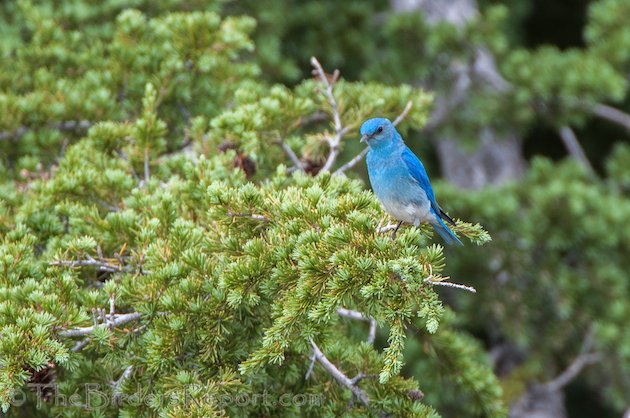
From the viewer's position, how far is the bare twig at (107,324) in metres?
2.89

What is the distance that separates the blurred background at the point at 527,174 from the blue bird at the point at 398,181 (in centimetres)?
192

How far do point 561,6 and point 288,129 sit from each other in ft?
19.8

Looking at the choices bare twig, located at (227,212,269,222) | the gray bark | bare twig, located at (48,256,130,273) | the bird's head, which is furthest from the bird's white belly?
the gray bark

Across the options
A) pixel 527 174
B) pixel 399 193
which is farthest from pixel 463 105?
pixel 399 193

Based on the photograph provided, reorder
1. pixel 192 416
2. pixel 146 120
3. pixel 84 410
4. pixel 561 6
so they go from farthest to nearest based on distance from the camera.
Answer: pixel 561 6
pixel 146 120
pixel 84 410
pixel 192 416

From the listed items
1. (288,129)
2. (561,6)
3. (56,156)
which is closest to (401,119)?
(288,129)

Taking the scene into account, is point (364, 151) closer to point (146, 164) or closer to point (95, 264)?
Result: point (146, 164)

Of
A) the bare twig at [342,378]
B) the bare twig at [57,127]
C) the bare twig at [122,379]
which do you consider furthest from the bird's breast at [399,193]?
the bare twig at [57,127]

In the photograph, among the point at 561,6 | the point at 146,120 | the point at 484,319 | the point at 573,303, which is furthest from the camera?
the point at 561,6

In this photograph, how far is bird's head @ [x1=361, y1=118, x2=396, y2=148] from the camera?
3746mm

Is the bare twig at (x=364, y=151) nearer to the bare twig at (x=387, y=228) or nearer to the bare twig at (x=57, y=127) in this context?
the bare twig at (x=387, y=228)

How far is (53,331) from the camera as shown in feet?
9.39

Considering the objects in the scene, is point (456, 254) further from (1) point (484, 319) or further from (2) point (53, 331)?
(2) point (53, 331)

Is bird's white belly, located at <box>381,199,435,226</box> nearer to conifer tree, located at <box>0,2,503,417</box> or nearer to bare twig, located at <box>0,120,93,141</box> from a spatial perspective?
conifer tree, located at <box>0,2,503,417</box>
